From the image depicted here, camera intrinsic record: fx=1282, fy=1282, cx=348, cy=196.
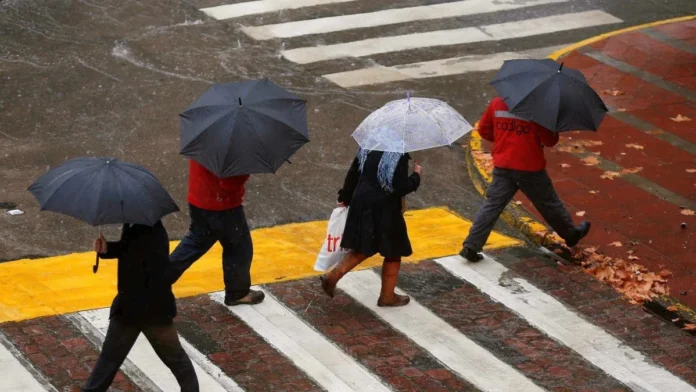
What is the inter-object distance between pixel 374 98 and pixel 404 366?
6948mm

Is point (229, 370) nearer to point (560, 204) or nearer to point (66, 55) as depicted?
point (560, 204)

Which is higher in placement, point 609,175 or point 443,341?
point 609,175

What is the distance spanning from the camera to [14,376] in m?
9.36

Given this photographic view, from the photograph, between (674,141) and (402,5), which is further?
(402,5)

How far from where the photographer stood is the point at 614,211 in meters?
13.2

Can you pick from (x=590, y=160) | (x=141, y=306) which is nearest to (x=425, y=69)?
(x=590, y=160)

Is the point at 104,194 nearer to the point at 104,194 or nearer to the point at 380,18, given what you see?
the point at 104,194

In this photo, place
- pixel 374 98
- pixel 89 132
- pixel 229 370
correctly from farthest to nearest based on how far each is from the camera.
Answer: pixel 374 98 < pixel 89 132 < pixel 229 370

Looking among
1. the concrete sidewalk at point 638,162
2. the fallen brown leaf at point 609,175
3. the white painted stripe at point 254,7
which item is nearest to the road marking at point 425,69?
the concrete sidewalk at point 638,162

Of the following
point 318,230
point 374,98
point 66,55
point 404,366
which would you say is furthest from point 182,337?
point 66,55

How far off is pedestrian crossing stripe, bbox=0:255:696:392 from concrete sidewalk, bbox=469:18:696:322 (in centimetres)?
100

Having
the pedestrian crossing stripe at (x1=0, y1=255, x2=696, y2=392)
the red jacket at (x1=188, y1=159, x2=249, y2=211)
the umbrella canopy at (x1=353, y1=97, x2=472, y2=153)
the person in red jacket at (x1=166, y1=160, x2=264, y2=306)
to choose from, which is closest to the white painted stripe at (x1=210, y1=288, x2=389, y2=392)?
the pedestrian crossing stripe at (x1=0, y1=255, x2=696, y2=392)

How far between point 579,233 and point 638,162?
274 centimetres

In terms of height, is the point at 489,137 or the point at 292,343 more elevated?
the point at 489,137
